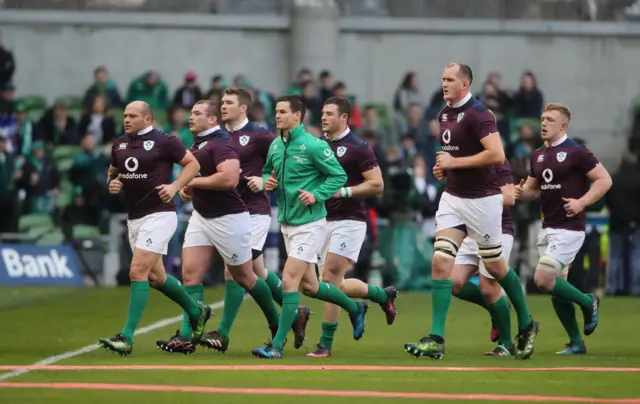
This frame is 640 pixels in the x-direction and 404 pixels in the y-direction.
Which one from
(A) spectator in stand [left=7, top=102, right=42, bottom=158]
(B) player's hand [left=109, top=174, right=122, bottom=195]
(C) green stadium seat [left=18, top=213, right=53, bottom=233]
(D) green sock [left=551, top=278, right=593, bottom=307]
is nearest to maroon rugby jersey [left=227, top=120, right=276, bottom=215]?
(B) player's hand [left=109, top=174, right=122, bottom=195]

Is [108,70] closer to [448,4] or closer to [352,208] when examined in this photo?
[448,4]

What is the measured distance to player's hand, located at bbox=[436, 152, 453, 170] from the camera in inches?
523

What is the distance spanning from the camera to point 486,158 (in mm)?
13250

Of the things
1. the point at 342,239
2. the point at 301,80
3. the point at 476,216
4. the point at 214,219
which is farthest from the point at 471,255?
the point at 301,80

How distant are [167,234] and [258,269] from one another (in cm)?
173

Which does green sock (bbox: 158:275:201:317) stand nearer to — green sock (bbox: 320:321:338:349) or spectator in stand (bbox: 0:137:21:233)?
green sock (bbox: 320:321:338:349)

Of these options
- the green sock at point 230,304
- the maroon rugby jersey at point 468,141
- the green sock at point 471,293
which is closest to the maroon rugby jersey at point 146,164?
the green sock at point 230,304

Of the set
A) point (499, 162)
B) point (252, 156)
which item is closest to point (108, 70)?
point (252, 156)

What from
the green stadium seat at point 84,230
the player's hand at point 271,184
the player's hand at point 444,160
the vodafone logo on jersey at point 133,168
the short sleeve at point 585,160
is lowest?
the green stadium seat at point 84,230

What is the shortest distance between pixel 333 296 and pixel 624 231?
11427 millimetres

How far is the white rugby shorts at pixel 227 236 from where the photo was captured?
14383 mm

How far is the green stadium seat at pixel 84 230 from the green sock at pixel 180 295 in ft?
37.3

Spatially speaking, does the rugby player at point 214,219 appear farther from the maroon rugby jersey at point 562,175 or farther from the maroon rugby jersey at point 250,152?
the maroon rugby jersey at point 562,175

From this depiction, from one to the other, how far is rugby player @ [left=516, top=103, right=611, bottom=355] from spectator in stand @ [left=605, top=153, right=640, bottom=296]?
389 inches
